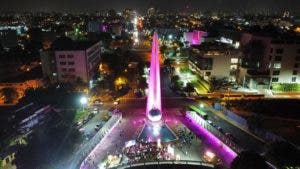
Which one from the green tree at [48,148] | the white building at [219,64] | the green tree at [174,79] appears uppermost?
the white building at [219,64]

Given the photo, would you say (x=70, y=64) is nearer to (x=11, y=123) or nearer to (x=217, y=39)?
(x=11, y=123)

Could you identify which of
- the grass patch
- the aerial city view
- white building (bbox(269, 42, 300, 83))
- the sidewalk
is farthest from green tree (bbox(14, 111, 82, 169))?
white building (bbox(269, 42, 300, 83))

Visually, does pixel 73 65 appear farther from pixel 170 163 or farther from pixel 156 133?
pixel 170 163

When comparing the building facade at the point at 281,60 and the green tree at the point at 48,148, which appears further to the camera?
the building facade at the point at 281,60

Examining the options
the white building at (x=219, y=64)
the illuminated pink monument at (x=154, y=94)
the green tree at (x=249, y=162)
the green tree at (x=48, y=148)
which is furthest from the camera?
the white building at (x=219, y=64)

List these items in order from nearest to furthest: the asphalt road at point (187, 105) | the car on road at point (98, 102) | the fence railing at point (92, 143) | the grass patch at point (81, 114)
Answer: the fence railing at point (92, 143), the asphalt road at point (187, 105), the grass patch at point (81, 114), the car on road at point (98, 102)

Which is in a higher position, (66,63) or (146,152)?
(66,63)

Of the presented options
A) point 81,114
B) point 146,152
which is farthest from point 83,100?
point 146,152

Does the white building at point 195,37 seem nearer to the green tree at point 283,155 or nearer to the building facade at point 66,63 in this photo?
the building facade at point 66,63

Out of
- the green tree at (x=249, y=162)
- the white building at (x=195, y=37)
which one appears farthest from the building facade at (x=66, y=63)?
the white building at (x=195, y=37)

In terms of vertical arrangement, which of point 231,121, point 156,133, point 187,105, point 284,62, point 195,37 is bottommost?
point 156,133

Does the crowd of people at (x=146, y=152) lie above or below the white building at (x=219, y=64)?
below
